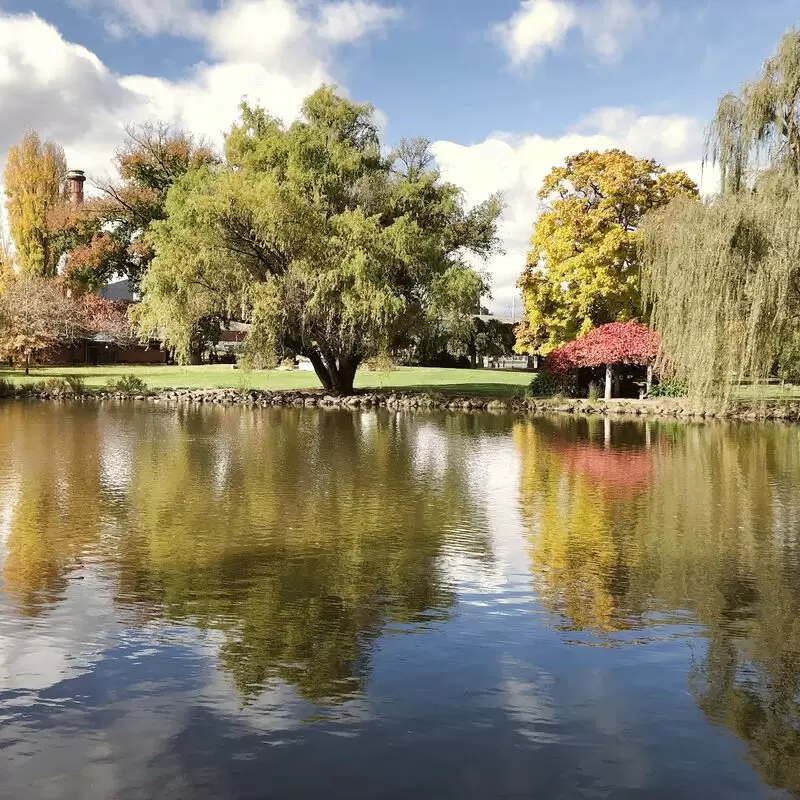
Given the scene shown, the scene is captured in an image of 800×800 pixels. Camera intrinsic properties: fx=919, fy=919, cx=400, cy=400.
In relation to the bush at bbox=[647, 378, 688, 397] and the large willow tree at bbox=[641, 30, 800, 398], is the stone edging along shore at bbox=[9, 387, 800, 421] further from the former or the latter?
the large willow tree at bbox=[641, 30, 800, 398]

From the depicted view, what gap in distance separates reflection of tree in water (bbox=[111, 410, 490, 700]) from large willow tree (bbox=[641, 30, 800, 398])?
9.22m

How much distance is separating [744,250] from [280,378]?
2807 cm

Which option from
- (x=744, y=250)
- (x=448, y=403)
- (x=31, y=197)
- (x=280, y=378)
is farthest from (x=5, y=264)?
(x=744, y=250)

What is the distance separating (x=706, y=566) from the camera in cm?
873

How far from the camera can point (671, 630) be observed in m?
6.71

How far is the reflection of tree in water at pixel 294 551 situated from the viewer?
20.4ft

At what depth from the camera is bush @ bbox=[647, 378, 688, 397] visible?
111 feet

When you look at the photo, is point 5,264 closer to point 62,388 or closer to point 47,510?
point 62,388

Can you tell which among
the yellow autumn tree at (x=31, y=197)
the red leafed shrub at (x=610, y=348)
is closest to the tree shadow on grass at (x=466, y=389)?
the red leafed shrub at (x=610, y=348)

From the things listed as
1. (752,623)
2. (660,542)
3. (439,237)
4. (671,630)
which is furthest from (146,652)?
(439,237)

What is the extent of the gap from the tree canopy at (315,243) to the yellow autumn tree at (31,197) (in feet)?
92.0

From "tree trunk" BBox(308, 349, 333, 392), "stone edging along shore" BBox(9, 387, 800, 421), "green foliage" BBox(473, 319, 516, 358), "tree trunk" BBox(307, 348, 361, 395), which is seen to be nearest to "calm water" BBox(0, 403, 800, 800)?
Result: "stone edging along shore" BBox(9, 387, 800, 421)

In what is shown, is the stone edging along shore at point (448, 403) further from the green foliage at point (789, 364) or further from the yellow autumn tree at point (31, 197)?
the yellow autumn tree at point (31, 197)

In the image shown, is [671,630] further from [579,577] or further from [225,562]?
[225,562]
